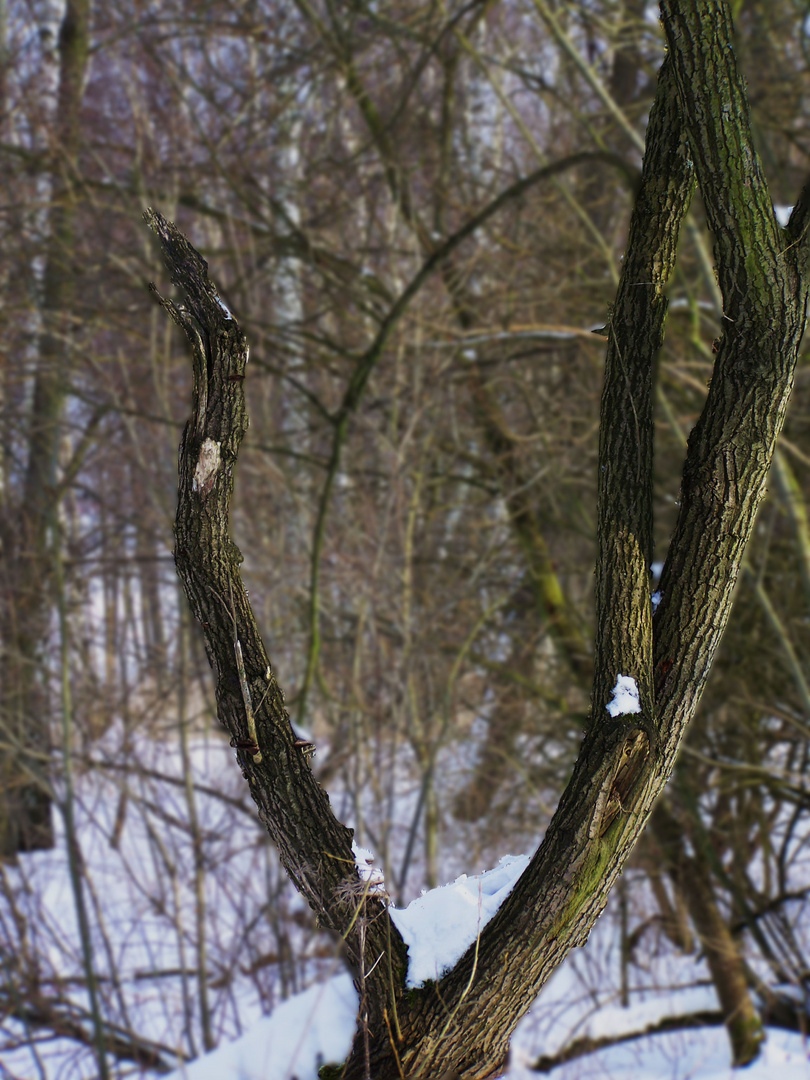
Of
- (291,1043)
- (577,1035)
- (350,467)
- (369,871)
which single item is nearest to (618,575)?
(369,871)

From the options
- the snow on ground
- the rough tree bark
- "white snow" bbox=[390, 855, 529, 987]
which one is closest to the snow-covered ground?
the snow on ground

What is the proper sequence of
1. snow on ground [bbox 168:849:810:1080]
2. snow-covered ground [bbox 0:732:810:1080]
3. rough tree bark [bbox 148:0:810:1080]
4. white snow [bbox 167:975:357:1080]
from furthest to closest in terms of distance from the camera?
snow-covered ground [bbox 0:732:810:1080] → snow on ground [bbox 168:849:810:1080] → white snow [bbox 167:975:357:1080] → rough tree bark [bbox 148:0:810:1080]

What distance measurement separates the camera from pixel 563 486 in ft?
24.6

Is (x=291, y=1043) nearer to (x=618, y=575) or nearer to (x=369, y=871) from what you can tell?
(x=369, y=871)

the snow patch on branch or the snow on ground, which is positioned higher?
the snow patch on branch

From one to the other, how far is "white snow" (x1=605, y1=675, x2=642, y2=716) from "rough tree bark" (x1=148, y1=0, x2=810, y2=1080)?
2cm

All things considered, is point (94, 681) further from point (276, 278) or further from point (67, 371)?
point (276, 278)

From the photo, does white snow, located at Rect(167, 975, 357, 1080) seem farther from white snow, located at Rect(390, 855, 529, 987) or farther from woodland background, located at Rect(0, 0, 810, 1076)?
white snow, located at Rect(390, 855, 529, 987)

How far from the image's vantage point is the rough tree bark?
148 centimetres

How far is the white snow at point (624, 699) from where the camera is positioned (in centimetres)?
154

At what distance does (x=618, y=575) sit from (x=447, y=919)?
755 mm

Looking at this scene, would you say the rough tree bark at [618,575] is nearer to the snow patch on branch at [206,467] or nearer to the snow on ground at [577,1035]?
the snow patch on branch at [206,467]

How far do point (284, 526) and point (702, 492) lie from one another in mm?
5746

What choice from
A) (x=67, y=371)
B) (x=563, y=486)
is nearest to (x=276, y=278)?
(x=67, y=371)
